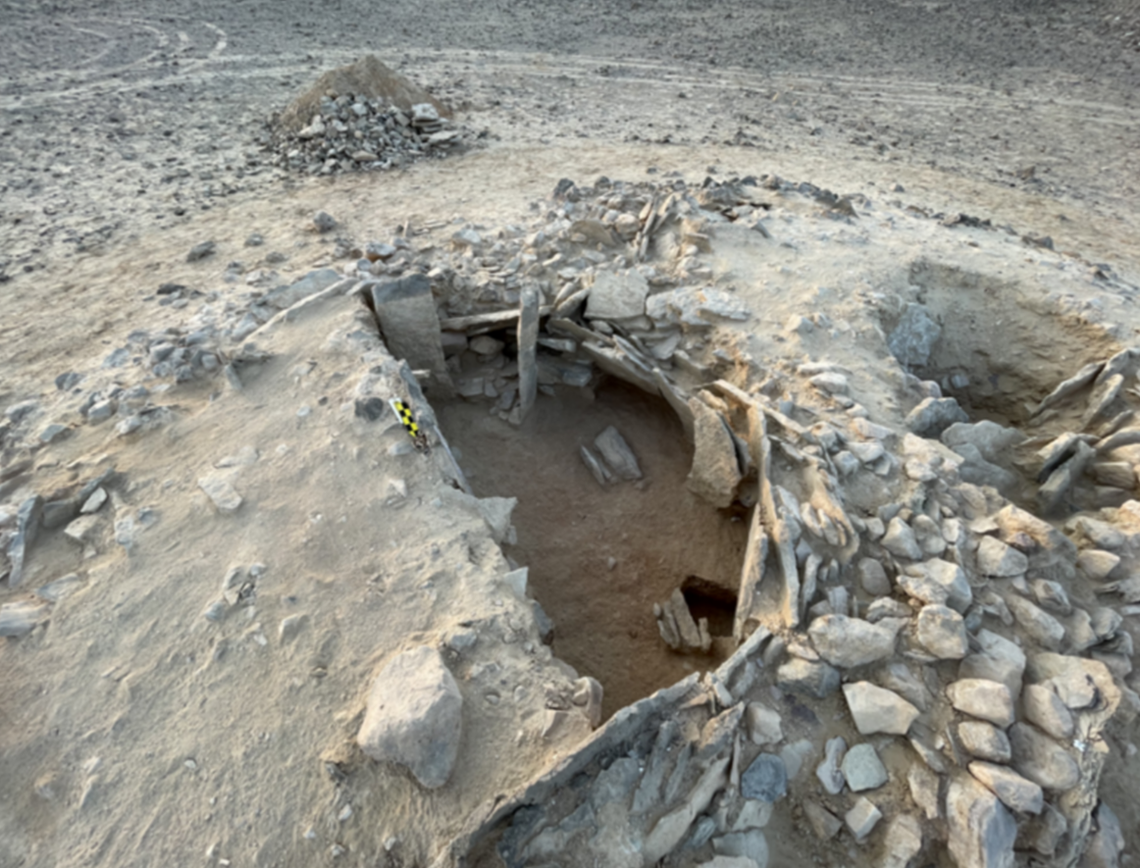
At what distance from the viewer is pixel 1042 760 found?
2.48 meters

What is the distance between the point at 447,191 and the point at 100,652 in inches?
221

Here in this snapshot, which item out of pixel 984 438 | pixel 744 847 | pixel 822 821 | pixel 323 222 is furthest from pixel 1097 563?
pixel 323 222

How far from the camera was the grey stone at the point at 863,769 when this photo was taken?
2506 millimetres

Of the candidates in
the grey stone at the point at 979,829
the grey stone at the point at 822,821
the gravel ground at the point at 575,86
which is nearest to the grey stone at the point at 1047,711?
the grey stone at the point at 979,829

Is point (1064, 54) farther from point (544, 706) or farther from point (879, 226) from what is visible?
point (544, 706)

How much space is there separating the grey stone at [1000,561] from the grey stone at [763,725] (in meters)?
1.31

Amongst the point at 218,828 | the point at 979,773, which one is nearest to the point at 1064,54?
the point at 979,773

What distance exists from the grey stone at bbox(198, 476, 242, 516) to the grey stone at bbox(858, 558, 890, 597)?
308 cm

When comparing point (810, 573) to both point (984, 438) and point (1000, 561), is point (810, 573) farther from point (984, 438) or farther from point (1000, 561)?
point (984, 438)

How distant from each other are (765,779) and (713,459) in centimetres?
188

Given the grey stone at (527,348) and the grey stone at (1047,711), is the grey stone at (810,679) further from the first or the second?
the grey stone at (527,348)

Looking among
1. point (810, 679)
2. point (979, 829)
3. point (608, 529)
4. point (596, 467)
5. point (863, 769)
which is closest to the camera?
point (979, 829)

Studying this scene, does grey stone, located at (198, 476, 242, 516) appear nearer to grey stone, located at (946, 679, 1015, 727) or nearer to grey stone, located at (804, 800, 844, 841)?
grey stone, located at (804, 800, 844, 841)

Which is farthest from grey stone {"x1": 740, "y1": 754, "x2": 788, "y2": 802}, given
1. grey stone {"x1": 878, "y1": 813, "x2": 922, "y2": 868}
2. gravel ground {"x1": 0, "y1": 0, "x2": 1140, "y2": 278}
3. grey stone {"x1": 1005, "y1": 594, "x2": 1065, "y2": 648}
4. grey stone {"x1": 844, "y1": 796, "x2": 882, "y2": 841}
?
gravel ground {"x1": 0, "y1": 0, "x2": 1140, "y2": 278}
